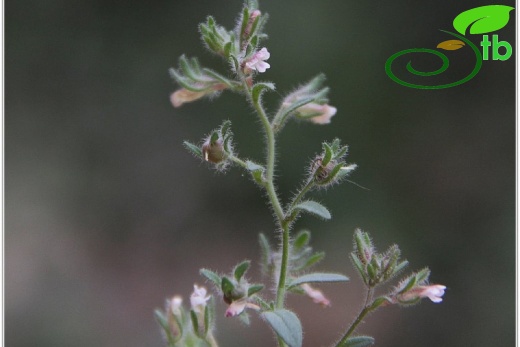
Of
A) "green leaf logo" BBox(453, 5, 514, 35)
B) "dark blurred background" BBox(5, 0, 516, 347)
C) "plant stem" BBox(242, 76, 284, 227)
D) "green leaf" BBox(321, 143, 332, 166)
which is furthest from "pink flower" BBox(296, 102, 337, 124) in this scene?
"dark blurred background" BBox(5, 0, 516, 347)

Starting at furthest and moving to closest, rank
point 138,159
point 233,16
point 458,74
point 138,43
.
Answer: point 138,159 → point 138,43 → point 233,16 → point 458,74

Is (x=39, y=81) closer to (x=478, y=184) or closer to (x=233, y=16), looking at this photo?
(x=233, y=16)

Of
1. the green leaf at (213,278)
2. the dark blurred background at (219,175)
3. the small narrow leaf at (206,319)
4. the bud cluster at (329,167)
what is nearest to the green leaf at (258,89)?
the bud cluster at (329,167)

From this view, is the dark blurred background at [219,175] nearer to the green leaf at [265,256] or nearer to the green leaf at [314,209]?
the green leaf at [265,256]

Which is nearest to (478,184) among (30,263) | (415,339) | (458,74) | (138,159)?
(458,74)

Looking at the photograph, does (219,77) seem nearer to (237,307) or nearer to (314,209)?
(314,209)
